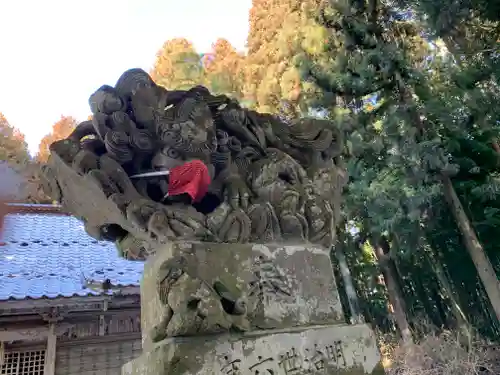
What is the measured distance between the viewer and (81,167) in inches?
63.9

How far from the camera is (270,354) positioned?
155 centimetres

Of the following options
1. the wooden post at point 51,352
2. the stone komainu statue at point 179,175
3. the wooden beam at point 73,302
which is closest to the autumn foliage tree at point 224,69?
the wooden beam at point 73,302

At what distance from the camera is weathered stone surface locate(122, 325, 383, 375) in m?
1.39

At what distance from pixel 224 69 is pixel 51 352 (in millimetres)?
8416

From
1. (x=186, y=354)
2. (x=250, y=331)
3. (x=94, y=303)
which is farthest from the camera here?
(x=94, y=303)

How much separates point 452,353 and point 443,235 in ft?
9.40

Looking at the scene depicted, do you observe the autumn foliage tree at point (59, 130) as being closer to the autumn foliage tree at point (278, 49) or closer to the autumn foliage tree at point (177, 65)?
the autumn foliage tree at point (177, 65)

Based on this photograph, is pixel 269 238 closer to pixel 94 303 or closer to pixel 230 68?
pixel 94 303

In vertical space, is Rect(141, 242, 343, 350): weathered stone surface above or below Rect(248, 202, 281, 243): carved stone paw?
below

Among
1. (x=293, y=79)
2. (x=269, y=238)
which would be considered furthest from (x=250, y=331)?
(x=293, y=79)

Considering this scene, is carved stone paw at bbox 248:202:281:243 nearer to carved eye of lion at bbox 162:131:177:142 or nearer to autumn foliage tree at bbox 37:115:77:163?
carved eye of lion at bbox 162:131:177:142

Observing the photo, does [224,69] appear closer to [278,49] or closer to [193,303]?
[278,49]

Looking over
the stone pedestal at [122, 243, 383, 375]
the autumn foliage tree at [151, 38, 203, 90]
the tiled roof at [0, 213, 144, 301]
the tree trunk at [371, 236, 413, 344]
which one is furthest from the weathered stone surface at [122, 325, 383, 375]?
the autumn foliage tree at [151, 38, 203, 90]

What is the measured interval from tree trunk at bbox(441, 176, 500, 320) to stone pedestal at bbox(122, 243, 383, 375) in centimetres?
518
